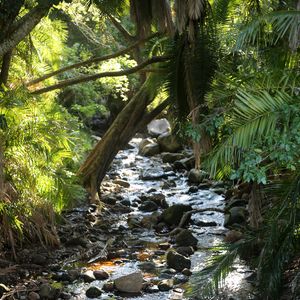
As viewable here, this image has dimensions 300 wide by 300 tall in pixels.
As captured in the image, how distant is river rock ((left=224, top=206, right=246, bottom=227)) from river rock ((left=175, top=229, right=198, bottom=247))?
1.25 meters

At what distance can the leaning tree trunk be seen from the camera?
11.5 meters

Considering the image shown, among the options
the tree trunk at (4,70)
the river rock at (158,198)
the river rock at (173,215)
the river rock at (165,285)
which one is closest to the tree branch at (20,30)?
the tree trunk at (4,70)

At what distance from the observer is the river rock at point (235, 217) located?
10.2 meters

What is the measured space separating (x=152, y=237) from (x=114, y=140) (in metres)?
2.62

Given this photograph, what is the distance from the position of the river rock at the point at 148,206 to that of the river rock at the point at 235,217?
204cm

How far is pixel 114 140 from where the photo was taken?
11.6 m

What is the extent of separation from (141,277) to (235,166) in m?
2.73

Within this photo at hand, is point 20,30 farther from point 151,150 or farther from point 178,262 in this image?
point 151,150

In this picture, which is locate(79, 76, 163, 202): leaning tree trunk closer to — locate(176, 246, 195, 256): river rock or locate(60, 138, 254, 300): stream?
locate(60, 138, 254, 300): stream

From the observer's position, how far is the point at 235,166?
5.26 m

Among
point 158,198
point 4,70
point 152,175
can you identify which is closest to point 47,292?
point 4,70

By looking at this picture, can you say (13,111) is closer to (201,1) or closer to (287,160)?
(201,1)

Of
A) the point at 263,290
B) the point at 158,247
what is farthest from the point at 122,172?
the point at 263,290

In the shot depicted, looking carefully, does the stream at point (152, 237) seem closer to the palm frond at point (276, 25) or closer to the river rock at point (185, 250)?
the river rock at point (185, 250)
